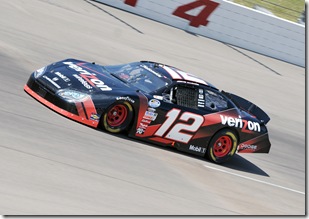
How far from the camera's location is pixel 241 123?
12.8m

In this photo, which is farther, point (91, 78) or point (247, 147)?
point (247, 147)

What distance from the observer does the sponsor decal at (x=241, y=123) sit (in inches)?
495

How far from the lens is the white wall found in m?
24.0

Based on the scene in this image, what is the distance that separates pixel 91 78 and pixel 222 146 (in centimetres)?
281

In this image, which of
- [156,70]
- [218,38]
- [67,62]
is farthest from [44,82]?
[218,38]

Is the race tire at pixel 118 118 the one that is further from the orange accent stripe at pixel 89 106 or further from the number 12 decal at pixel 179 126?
the number 12 decal at pixel 179 126

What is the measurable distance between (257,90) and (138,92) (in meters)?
9.37

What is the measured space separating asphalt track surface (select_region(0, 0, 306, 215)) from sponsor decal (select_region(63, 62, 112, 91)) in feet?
2.48

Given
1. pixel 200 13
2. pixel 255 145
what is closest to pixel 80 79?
pixel 255 145

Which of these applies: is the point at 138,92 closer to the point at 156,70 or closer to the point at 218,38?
the point at 156,70

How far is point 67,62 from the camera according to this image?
1262 cm

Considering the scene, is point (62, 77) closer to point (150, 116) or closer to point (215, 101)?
point (150, 116)

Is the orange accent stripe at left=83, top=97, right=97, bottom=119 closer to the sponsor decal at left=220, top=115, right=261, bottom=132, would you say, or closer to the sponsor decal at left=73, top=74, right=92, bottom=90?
the sponsor decal at left=73, top=74, right=92, bottom=90

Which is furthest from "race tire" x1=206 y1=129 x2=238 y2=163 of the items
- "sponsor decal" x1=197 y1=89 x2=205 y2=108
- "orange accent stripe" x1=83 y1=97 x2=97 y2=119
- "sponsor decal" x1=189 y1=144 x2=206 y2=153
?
"orange accent stripe" x1=83 y1=97 x2=97 y2=119
